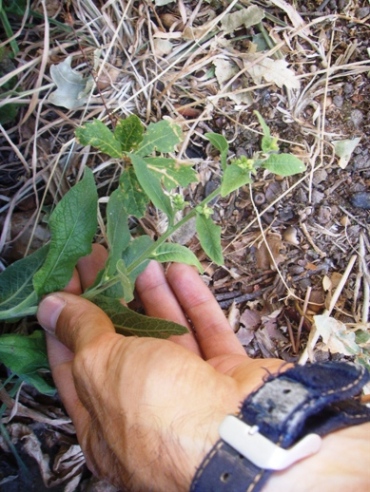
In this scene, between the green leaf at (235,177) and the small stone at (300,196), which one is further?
the small stone at (300,196)

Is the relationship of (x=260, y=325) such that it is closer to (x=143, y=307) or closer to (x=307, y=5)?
(x=143, y=307)

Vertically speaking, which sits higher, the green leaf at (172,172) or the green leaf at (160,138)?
the green leaf at (160,138)

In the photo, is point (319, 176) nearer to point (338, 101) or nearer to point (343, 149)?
point (343, 149)

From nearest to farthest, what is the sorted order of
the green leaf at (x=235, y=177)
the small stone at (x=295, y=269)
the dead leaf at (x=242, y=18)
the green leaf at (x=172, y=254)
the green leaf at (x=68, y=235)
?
the green leaf at (x=235, y=177) < the green leaf at (x=172, y=254) < the green leaf at (x=68, y=235) < the dead leaf at (x=242, y=18) < the small stone at (x=295, y=269)

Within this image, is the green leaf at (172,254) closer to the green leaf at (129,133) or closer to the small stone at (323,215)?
the green leaf at (129,133)

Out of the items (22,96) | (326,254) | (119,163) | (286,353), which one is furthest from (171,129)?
(286,353)

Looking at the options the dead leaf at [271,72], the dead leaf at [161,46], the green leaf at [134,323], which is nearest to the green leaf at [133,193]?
the green leaf at [134,323]

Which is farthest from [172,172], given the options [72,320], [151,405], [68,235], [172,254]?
[151,405]
